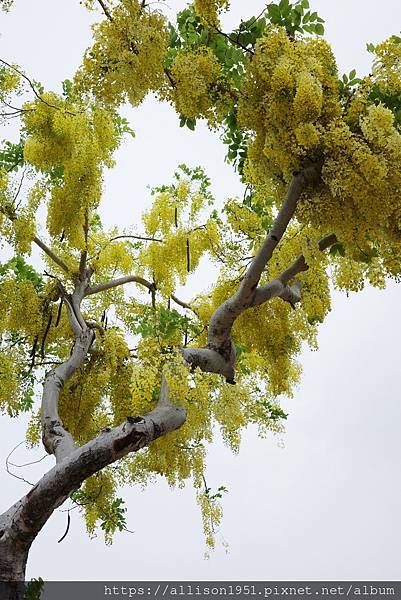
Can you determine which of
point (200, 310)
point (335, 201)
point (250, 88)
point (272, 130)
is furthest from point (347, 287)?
point (200, 310)

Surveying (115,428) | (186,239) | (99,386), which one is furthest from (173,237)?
(115,428)

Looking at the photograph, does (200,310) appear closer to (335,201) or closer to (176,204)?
(176,204)

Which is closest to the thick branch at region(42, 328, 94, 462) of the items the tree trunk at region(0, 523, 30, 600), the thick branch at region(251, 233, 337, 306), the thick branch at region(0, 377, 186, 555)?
the thick branch at region(0, 377, 186, 555)

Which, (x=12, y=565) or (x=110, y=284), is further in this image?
(x=110, y=284)

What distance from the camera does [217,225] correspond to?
6.25 m

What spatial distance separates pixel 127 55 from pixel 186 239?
296cm

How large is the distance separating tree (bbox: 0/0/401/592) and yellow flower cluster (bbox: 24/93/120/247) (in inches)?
0.5

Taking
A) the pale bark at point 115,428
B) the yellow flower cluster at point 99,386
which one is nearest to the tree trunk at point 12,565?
the pale bark at point 115,428

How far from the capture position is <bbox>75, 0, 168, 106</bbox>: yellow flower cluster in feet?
11.9

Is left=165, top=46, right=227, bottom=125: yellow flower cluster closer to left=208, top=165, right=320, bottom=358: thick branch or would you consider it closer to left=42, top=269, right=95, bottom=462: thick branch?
left=208, top=165, right=320, bottom=358: thick branch

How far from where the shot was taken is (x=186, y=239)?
6.50m

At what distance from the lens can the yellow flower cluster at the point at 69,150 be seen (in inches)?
215

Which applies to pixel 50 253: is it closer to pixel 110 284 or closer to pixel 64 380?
pixel 110 284

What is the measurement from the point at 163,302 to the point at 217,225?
1.17 meters
